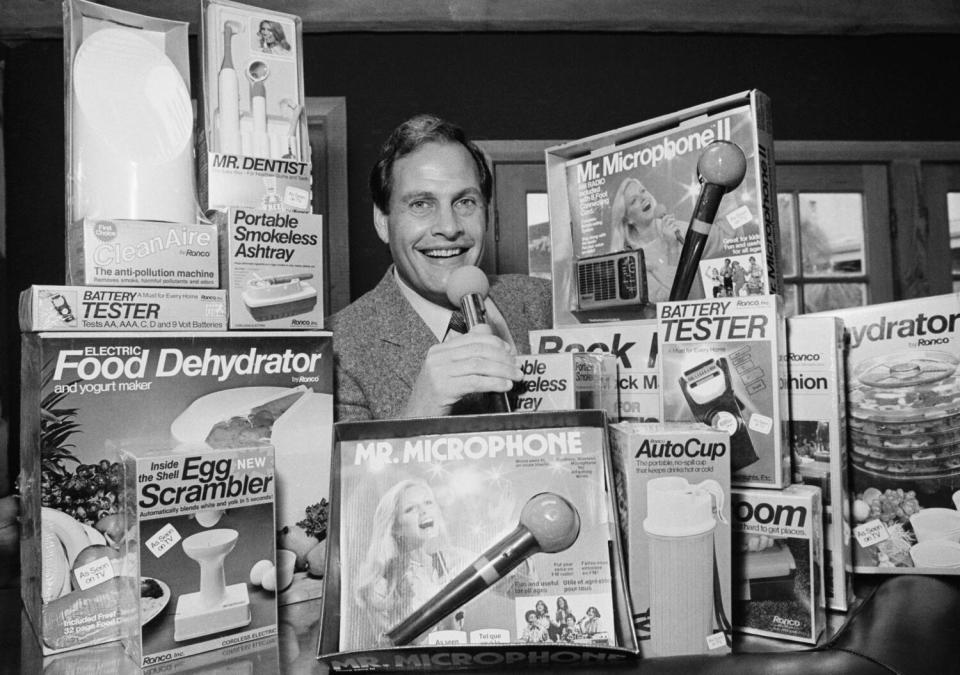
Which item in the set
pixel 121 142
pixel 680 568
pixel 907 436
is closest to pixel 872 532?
pixel 907 436

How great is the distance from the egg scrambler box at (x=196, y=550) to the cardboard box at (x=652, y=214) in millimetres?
547

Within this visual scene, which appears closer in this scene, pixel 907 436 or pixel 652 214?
pixel 907 436

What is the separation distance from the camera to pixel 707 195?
3.21ft

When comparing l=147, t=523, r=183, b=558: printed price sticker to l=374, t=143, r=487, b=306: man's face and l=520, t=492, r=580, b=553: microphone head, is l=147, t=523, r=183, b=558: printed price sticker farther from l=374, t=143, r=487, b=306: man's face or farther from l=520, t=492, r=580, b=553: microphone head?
l=374, t=143, r=487, b=306: man's face

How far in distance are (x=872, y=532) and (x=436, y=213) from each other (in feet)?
3.31

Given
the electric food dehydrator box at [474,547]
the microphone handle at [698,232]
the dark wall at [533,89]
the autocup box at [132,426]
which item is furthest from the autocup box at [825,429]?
the dark wall at [533,89]

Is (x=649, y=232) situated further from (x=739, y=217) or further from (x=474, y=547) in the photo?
(x=474, y=547)

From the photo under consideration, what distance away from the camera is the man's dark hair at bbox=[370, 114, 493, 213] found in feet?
5.17

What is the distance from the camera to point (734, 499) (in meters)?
0.85

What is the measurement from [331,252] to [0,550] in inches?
82.7

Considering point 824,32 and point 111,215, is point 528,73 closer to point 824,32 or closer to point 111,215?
point 824,32

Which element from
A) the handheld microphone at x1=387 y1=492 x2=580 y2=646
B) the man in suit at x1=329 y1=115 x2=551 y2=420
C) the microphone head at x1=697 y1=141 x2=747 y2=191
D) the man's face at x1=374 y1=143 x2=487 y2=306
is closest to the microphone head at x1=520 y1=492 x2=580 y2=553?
the handheld microphone at x1=387 y1=492 x2=580 y2=646

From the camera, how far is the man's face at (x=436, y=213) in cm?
156

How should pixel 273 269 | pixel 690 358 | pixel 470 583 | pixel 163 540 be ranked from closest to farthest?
pixel 470 583 → pixel 163 540 → pixel 690 358 → pixel 273 269
